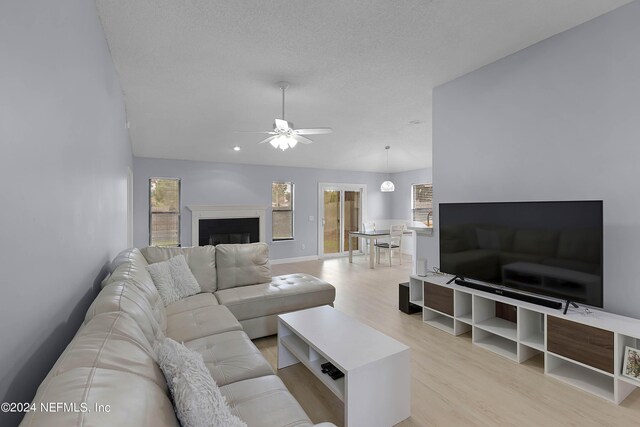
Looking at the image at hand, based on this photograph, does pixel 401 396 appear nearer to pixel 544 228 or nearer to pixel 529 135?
pixel 544 228

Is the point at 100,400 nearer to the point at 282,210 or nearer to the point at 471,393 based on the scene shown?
the point at 471,393

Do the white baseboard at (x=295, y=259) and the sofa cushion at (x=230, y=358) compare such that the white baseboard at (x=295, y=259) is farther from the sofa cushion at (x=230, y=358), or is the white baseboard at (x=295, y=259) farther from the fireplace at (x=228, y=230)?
the sofa cushion at (x=230, y=358)

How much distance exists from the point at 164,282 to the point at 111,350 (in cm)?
199

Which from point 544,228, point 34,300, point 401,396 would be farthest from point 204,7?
point 544,228

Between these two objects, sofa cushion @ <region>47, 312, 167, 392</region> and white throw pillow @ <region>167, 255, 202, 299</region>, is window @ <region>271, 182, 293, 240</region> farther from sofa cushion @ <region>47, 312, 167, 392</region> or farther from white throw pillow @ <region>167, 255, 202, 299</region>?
sofa cushion @ <region>47, 312, 167, 392</region>

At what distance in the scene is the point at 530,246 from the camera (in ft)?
7.91

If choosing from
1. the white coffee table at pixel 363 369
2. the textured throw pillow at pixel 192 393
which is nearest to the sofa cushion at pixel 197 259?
the white coffee table at pixel 363 369

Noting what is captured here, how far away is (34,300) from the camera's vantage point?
1.04 metres

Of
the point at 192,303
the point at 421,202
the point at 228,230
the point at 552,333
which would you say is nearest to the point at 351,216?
the point at 421,202

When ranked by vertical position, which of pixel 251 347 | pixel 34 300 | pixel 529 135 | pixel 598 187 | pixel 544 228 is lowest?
pixel 251 347

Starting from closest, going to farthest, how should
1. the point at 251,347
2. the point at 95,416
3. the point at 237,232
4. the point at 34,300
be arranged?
the point at 95,416
the point at 34,300
the point at 251,347
the point at 237,232

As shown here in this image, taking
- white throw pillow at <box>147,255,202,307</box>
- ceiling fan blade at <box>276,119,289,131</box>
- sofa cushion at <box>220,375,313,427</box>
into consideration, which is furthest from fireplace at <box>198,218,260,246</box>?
sofa cushion at <box>220,375,313,427</box>

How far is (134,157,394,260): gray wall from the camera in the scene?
568 centimetres

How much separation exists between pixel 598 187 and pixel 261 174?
5752 millimetres
